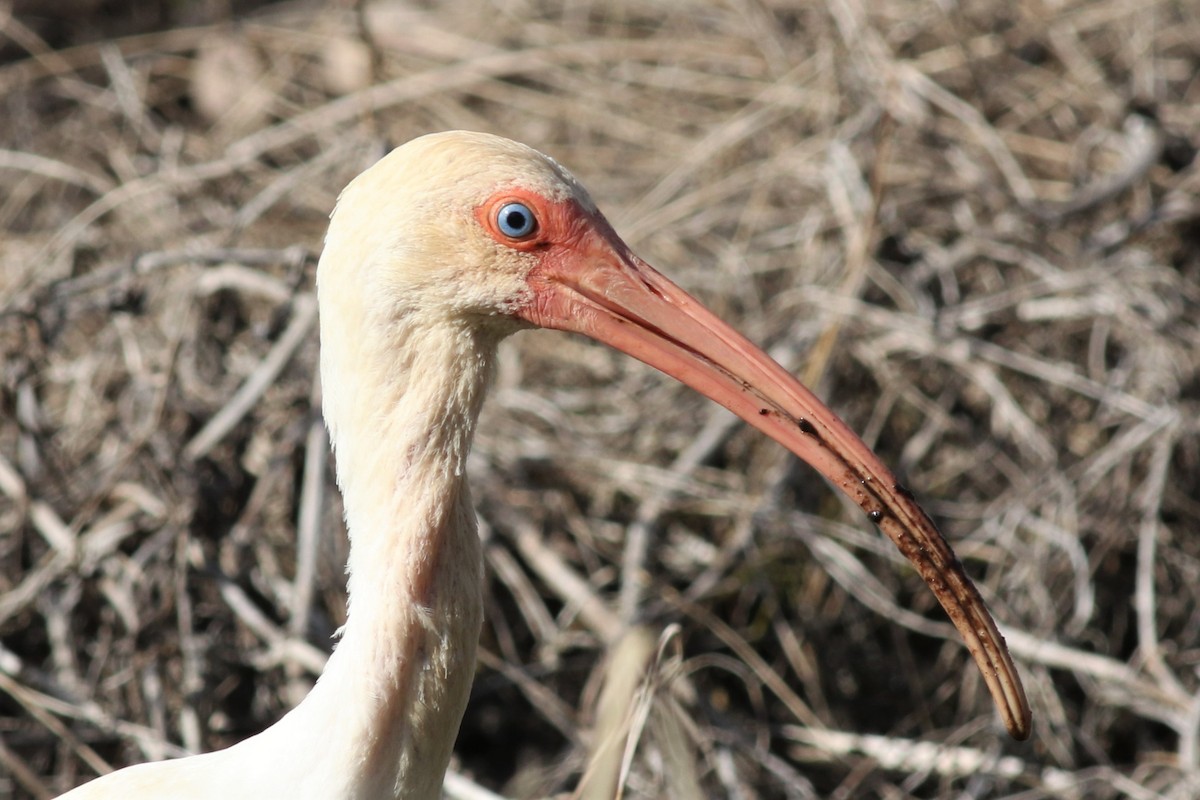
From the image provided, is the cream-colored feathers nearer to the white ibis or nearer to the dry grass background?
the white ibis

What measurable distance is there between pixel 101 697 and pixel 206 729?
0.91 ft

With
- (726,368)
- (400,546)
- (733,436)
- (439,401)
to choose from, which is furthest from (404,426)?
(733,436)

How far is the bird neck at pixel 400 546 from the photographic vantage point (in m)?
2.11

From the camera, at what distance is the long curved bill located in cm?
218

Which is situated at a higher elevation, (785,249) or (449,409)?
(785,249)

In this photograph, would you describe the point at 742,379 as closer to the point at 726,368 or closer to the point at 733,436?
the point at 726,368

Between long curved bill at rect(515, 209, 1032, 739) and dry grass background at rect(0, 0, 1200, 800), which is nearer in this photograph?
long curved bill at rect(515, 209, 1032, 739)

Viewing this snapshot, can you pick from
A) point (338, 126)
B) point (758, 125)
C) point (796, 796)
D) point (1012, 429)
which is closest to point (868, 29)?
point (758, 125)

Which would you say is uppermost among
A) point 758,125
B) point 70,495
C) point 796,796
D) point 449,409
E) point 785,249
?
point 758,125

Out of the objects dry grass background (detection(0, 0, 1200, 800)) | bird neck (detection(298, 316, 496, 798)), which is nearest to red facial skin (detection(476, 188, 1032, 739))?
bird neck (detection(298, 316, 496, 798))

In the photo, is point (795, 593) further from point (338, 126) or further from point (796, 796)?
point (338, 126)

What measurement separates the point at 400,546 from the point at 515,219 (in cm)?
54

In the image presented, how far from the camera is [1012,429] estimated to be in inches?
168

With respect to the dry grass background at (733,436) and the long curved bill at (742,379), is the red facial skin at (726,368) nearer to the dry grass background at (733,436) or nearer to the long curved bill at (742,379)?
the long curved bill at (742,379)
